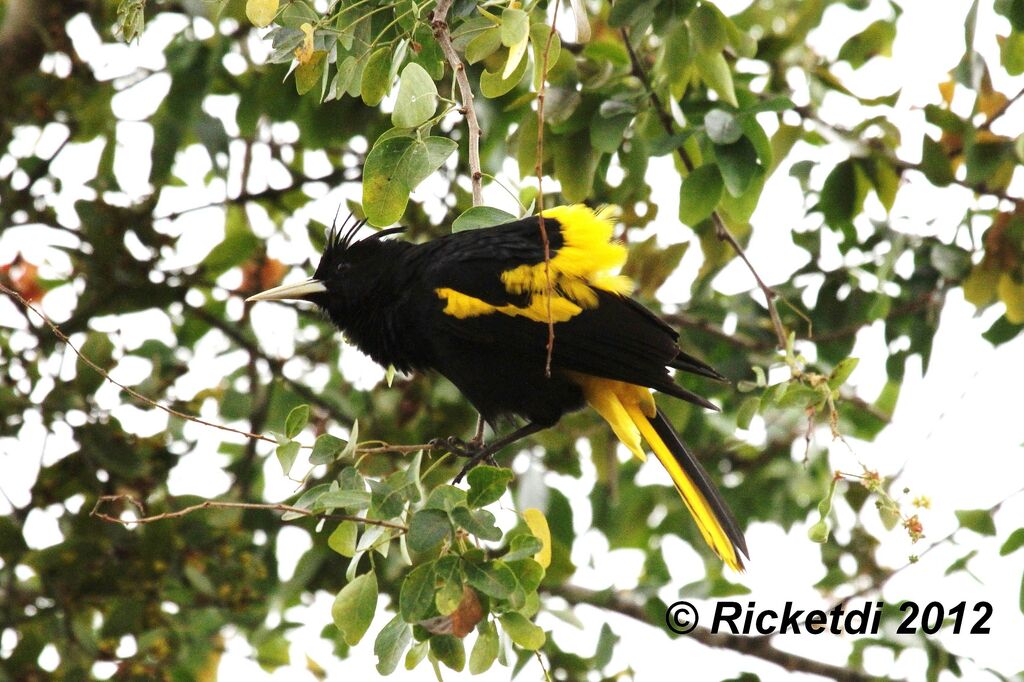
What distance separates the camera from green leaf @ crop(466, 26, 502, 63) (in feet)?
7.65

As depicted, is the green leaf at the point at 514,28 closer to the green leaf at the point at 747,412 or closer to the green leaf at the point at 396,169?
the green leaf at the point at 396,169

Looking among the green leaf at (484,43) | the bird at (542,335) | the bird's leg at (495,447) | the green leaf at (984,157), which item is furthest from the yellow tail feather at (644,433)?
the green leaf at (984,157)

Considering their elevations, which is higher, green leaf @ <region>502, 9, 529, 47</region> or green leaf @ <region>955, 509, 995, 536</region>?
green leaf @ <region>955, 509, 995, 536</region>

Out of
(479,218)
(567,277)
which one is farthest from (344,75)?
(567,277)

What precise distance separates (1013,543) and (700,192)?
1467 mm

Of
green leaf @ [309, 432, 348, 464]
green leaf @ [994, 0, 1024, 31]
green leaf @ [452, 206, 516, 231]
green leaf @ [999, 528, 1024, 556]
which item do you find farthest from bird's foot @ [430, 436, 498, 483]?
green leaf @ [994, 0, 1024, 31]

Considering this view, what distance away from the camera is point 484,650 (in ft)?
7.22

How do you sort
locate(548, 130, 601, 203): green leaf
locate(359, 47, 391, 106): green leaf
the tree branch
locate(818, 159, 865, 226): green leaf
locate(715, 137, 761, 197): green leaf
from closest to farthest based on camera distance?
locate(359, 47, 391, 106): green leaf
locate(715, 137, 761, 197): green leaf
locate(548, 130, 601, 203): green leaf
locate(818, 159, 865, 226): green leaf
the tree branch

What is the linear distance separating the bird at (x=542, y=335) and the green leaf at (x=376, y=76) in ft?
2.22

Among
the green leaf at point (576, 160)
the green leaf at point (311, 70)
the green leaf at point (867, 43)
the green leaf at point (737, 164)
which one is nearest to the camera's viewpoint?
the green leaf at point (311, 70)

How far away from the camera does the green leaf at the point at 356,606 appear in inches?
87.0

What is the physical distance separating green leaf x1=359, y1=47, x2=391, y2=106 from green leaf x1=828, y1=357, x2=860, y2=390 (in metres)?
1.18

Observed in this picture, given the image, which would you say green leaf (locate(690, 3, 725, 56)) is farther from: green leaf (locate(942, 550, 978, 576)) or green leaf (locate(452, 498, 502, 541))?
green leaf (locate(942, 550, 978, 576))

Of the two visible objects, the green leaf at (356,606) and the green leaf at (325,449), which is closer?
the green leaf at (356,606)
